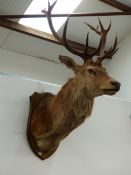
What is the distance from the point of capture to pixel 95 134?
3258 millimetres

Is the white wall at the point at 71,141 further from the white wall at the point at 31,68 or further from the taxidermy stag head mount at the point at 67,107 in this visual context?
the white wall at the point at 31,68

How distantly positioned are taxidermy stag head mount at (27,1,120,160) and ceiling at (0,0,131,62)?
225cm

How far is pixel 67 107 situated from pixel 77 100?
0.10 metres

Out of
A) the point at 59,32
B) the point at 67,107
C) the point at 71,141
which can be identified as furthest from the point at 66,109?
the point at 59,32

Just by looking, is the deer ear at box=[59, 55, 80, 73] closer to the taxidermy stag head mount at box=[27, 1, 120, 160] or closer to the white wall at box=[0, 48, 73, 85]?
the taxidermy stag head mount at box=[27, 1, 120, 160]

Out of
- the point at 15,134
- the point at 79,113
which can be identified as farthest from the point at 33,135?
the point at 79,113

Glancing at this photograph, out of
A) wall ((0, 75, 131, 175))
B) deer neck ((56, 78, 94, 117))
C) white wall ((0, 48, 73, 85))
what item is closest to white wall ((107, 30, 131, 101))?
white wall ((0, 48, 73, 85))

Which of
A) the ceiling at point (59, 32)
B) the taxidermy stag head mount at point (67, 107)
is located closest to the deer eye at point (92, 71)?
the taxidermy stag head mount at point (67, 107)

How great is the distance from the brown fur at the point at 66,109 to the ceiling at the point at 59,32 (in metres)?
2.32

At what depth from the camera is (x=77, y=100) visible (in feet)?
8.73

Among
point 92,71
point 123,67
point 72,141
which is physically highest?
point 92,71

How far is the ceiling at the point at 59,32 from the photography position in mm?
4945

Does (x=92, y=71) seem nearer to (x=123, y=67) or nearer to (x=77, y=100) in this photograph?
(x=77, y=100)

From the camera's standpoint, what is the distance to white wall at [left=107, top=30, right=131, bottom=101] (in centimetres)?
513
